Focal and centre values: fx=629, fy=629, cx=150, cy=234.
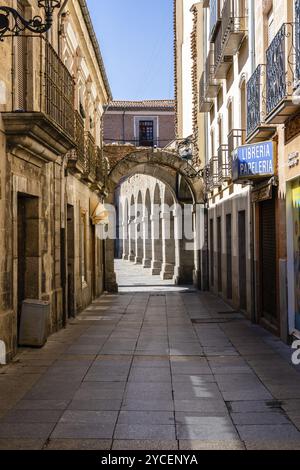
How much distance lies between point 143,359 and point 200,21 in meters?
18.3

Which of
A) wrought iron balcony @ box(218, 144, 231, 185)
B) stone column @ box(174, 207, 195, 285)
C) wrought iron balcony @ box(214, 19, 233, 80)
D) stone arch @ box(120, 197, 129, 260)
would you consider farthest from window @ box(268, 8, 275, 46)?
stone arch @ box(120, 197, 129, 260)

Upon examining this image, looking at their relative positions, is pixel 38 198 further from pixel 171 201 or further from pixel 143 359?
pixel 171 201

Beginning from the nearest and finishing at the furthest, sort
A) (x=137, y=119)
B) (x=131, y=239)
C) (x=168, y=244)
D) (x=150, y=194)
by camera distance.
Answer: (x=168, y=244) < (x=150, y=194) < (x=131, y=239) < (x=137, y=119)

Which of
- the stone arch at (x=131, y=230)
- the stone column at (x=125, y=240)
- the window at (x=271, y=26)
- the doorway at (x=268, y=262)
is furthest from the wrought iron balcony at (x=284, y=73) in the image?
the stone column at (x=125, y=240)

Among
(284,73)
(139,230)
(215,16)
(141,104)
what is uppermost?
(141,104)

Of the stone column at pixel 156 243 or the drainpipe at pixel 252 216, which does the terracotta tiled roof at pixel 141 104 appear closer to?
the stone column at pixel 156 243

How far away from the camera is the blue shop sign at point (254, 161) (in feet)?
38.1

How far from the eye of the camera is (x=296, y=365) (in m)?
8.98

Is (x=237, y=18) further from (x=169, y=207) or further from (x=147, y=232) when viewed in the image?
(x=147, y=232)

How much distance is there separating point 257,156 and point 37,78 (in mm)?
4288

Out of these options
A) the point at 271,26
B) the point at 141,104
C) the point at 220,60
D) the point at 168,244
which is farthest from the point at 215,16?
the point at 141,104

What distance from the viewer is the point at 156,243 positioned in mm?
35688

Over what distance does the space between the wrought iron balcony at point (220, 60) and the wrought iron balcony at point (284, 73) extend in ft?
19.7

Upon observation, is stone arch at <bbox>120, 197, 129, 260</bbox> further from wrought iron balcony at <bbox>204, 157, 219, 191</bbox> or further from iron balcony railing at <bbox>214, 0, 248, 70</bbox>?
iron balcony railing at <bbox>214, 0, 248, 70</bbox>
